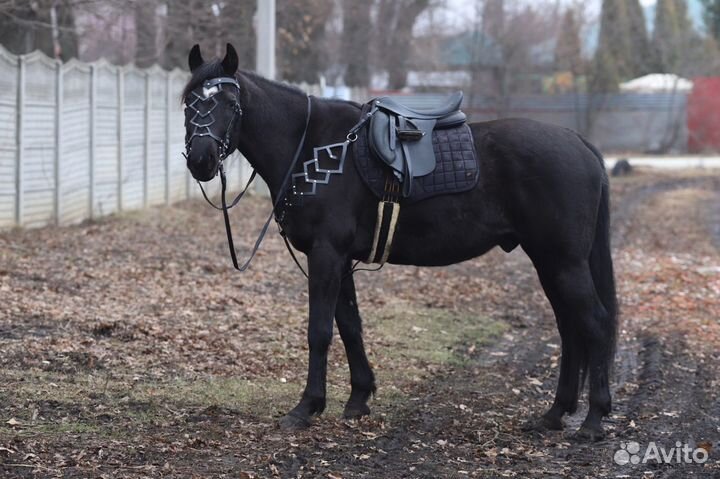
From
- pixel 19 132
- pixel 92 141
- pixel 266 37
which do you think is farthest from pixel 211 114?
pixel 266 37

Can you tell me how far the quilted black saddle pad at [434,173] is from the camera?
6.85 m

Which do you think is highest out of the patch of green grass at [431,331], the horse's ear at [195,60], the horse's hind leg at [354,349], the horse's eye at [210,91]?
the horse's ear at [195,60]

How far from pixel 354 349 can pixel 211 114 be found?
6.12 ft

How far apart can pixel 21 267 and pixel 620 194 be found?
17.8 meters

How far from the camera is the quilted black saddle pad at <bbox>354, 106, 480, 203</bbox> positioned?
6.85 meters

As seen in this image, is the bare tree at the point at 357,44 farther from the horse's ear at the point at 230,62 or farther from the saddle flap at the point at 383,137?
the horse's ear at the point at 230,62

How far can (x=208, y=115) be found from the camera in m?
6.55

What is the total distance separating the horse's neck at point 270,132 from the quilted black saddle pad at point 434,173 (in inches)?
17.4

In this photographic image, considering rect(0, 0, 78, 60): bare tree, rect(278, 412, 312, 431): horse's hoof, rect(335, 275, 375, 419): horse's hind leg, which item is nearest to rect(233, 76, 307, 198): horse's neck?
rect(335, 275, 375, 419): horse's hind leg

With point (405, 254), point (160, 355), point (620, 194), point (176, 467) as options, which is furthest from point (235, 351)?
point (620, 194)

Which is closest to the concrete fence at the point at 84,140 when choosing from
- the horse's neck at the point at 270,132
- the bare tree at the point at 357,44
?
the horse's neck at the point at 270,132

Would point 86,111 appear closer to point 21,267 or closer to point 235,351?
point 21,267

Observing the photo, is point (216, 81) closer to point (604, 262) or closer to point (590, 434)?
Answer: point (604, 262)

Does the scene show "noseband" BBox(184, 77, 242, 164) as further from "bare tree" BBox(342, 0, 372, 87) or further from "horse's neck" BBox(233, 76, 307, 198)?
"bare tree" BBox(342, 0, 372, 87)
